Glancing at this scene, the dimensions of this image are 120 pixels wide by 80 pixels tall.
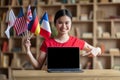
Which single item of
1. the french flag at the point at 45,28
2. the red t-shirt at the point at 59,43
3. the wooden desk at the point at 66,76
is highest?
the french flag at the point at 45,28

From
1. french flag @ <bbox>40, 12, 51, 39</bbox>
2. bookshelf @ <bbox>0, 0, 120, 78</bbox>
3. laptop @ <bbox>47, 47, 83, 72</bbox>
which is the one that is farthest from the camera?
bookshelf @ <bbox>0, 0, 120, 78</bbox>

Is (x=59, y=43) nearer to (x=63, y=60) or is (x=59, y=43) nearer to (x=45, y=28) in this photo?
(x=45, y=28)

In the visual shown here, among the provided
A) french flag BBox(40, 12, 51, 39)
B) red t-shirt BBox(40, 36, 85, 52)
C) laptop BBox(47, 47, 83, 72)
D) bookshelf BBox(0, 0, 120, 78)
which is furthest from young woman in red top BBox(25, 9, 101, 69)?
bookshelf BBox(0, 0, 120, 78)

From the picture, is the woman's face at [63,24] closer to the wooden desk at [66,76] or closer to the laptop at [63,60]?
the laptop at [63,60]

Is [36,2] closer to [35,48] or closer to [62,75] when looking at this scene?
[35,48]

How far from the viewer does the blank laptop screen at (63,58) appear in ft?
4.14

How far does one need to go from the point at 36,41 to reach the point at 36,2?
29.5 inches

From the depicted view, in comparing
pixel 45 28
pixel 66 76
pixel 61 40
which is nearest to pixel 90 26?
pixel 45 28

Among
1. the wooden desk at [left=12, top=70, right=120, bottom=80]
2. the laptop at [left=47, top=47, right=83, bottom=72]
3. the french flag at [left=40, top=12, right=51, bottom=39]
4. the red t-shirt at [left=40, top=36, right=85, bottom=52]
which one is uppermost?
the french flag at [left=40, top=12, right=51, bottom=39]

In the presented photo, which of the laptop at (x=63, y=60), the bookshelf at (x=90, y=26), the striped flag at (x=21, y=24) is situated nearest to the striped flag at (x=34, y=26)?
the striped flag at (x=21, y=24)

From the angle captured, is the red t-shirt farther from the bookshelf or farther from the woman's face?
the bookshelf

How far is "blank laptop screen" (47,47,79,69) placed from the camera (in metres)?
1.26

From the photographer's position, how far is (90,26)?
4.86 m

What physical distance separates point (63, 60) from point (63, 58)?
0.01 meters
